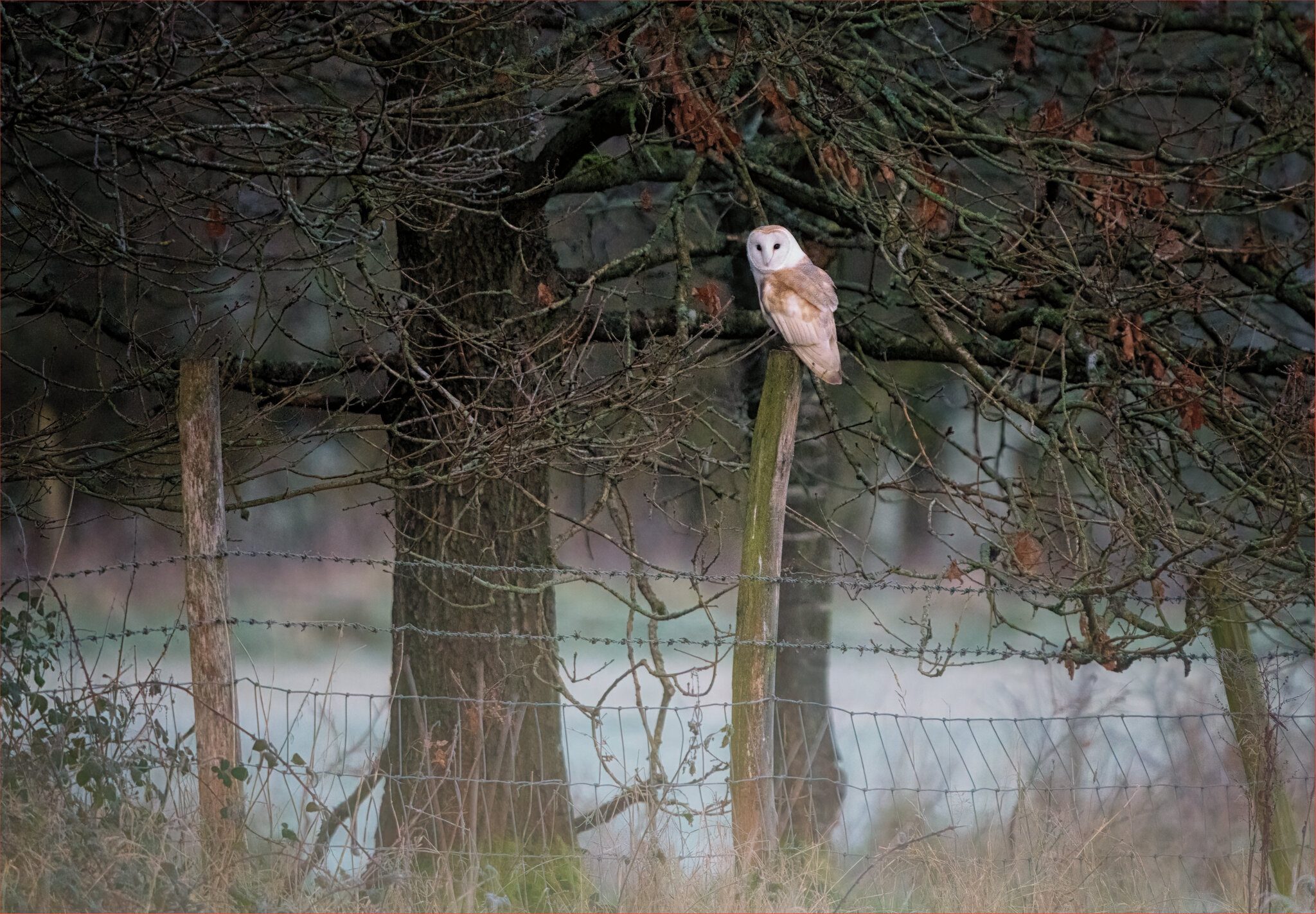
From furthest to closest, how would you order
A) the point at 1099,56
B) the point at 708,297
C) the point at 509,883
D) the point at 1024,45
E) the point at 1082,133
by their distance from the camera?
the point at 1099,56, the point at 708,297, the point at 1024,45, the point at 1082,133, the point at 509,883

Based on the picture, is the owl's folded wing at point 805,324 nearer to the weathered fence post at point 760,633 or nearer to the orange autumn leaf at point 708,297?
the weathered fence post at point 760,633

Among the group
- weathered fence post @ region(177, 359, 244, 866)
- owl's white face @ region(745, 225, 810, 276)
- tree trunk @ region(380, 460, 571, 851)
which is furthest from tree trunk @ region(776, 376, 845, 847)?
weathered fence post @ region(177, 359, 244, 866)

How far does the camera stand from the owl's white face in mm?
4633

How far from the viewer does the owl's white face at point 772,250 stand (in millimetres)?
4633

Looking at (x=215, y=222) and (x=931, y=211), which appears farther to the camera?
(x=931, y=211)

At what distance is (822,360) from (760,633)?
121 centimetres

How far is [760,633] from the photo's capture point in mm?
3617

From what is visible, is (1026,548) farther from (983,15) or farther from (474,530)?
(474,530)

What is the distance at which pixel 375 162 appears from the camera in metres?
4.23

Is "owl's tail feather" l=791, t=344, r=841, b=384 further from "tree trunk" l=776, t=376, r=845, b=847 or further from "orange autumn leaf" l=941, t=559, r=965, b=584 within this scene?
"tree trunk" l=776, t=376, r=845, b=847

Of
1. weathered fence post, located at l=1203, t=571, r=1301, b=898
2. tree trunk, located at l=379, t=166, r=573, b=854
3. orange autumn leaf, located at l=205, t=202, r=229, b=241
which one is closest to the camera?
weathered fence post, located at l=1203, t=571, r=1301, b=898

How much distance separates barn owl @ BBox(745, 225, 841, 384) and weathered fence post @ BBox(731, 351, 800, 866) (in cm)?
50

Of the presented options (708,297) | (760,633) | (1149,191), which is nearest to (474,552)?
(708,297)

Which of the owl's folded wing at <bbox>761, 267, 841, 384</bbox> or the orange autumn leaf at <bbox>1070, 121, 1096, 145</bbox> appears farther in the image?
the orange autumn leaf at <bbox>1070, 121, 1096, 145</bbox>
